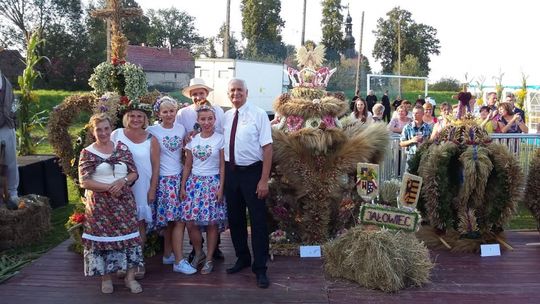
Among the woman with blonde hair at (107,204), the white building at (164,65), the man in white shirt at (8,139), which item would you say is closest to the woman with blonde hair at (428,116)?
the woman with blonde hair at (107,204)

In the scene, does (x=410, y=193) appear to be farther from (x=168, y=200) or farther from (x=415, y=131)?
(x=415, y=131)

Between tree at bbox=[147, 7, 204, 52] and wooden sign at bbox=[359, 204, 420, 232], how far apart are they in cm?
6484

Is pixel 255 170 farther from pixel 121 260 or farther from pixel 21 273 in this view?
pixel 21 273

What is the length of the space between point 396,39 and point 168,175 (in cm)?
5577

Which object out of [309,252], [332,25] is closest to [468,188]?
[309,252]

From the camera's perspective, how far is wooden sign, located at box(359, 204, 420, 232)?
4910mm

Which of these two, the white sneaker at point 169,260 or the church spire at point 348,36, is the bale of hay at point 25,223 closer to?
the white sneaker at point 169,260

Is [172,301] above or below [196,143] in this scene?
below

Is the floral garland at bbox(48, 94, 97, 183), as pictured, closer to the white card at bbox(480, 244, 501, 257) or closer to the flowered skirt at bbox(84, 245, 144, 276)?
the flowered skirt at bbox(84, 245, 144, 276)

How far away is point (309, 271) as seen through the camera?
4.97 m

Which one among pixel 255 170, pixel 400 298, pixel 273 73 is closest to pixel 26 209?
pixel 255 170

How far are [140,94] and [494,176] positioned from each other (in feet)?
12.5

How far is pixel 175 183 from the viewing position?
4797mm

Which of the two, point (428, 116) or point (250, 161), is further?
point (428, 116)
